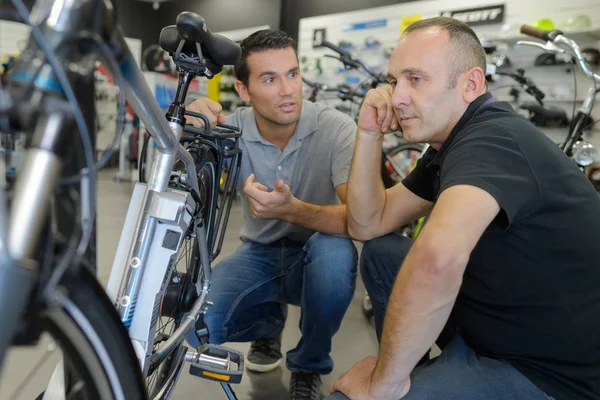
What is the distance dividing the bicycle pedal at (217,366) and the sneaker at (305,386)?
377 millimetres

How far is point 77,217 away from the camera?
0.52 meters

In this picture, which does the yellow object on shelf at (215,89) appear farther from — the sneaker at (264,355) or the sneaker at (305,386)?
the sneaker at (305,386)

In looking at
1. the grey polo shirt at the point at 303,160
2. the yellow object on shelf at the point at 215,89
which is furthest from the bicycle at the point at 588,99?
the yellow object on shelf at the point at 215,89

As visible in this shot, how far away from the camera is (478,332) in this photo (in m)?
1.08

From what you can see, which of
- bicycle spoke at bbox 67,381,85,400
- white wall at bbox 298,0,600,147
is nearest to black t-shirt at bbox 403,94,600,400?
bicycle spoke at bbox 67,381,85,400

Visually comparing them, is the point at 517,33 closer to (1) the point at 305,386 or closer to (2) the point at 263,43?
(2) the point at 263,43

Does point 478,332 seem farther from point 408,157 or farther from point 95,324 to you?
point 408,157

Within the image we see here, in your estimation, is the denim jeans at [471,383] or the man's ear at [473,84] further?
the man's ear at [473,84]

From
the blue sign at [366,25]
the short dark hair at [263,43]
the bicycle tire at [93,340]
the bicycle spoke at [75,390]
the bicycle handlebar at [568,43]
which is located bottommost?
the bicycle spoke at [75,390]

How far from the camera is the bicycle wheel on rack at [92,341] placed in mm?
574

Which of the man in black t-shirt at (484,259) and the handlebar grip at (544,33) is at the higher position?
the handlebar grip at (544,33)

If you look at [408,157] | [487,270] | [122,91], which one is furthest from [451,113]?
[408,157]

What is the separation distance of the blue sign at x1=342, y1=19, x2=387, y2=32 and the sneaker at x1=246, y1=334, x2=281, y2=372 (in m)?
4.30

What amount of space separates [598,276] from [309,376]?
891 mm
